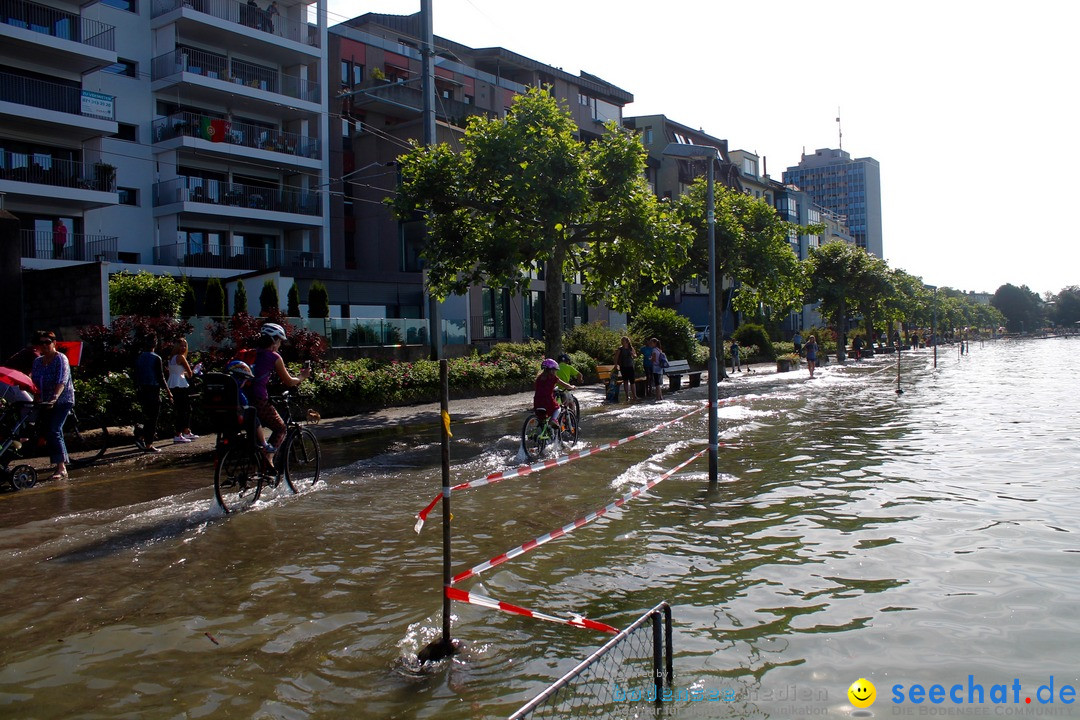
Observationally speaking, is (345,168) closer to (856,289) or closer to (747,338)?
(747,338)

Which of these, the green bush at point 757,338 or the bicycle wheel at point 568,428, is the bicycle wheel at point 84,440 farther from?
the green bush at point 757,338

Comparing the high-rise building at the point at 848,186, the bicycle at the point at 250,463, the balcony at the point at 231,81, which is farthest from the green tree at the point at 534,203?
the high-rise building at the point at 848,186

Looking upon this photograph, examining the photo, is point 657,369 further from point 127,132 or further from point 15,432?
point 127,132

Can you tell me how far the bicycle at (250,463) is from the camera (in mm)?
8492

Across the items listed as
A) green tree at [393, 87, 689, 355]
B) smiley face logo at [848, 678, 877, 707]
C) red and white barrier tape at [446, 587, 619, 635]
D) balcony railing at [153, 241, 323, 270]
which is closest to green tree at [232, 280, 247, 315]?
balcony railing at [153, 241, 323, 270]

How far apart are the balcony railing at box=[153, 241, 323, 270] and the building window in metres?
7.90

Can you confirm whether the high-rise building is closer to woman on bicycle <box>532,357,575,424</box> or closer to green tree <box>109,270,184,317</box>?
green tree <box>109,270,184,317</box>

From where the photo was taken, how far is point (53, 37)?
29.3 meters

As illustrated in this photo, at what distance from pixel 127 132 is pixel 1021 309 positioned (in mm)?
187159

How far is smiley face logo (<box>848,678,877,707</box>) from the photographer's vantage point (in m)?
4.33

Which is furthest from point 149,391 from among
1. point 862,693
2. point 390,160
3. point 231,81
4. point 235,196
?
point 390,160

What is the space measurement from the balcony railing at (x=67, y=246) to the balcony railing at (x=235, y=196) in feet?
9.31

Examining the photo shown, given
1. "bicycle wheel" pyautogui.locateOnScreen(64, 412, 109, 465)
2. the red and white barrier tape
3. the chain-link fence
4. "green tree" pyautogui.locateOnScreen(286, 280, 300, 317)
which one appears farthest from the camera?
"green tree" pyautogui.locateOnScreen(286, 280, 300, 317)

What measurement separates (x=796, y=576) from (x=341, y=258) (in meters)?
36.9
